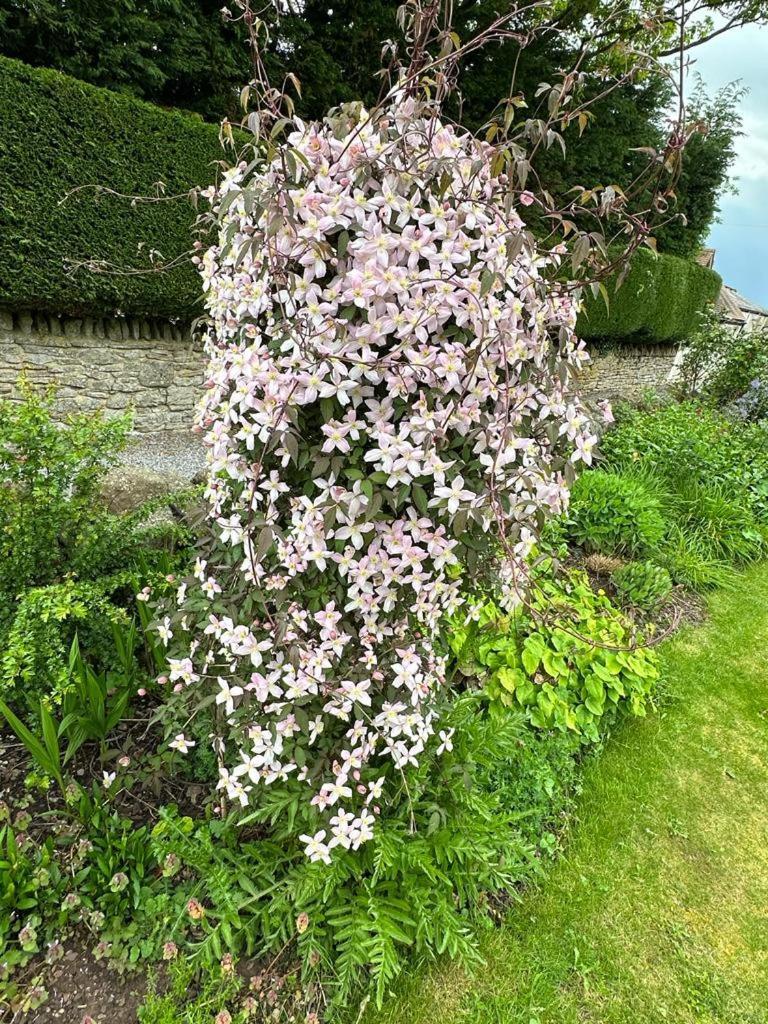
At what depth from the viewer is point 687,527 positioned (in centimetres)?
450

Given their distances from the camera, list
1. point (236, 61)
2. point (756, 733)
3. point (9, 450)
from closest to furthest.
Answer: point (9, 450)
point (756, 733)
point (236, 61)

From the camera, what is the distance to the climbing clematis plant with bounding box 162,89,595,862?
3.80 feet

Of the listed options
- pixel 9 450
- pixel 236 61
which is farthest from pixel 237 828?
pixel 236 61

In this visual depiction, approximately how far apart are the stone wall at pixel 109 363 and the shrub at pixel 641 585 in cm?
363

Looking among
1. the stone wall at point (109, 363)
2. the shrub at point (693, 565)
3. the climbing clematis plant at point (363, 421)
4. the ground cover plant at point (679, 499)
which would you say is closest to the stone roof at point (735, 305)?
the ground cover plant at point (679, 499)

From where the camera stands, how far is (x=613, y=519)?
152 inches

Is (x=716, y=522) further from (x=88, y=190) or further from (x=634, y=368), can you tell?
(x=634, y=368)

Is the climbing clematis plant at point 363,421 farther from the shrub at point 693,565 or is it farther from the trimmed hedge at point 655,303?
the trimmed hedge at point 655,303

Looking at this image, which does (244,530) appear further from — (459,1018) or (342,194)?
(459,1018)

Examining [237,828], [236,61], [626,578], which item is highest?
[236,61]

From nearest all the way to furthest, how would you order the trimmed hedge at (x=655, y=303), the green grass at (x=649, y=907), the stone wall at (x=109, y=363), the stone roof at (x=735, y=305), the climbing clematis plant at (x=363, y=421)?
the climbing clematis plant at (x=363, y=421) < the green grass at (x=649, y=907) < the stone wall at (x=109, y=363) < the trimmed hedge at (x=655, y=303) < the stone roof at (x=735, y=305)

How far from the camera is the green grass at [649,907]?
168 centimetres

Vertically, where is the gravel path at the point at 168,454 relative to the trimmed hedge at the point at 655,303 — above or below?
below

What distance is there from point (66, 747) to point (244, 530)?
4.44ft
